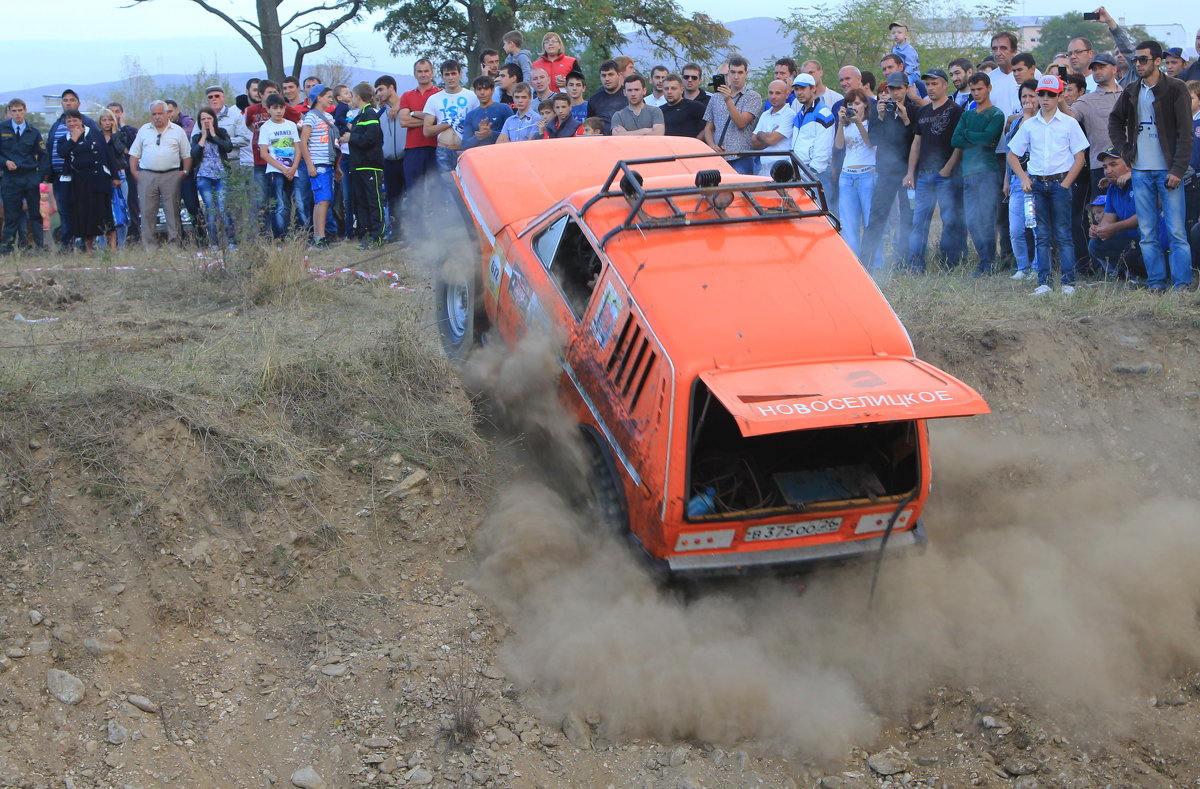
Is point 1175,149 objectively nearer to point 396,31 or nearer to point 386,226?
point 386,226

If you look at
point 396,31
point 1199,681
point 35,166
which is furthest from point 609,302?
point 396,31

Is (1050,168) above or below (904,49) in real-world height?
below

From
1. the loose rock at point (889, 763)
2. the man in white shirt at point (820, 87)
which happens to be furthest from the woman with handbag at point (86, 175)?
the loose rock at point (889, 763)

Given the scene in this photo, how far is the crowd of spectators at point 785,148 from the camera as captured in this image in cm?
966

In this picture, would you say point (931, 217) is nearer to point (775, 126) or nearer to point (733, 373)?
point (775, 126)

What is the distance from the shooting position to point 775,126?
11148 mm

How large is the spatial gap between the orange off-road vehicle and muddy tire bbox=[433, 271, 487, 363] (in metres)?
1.08

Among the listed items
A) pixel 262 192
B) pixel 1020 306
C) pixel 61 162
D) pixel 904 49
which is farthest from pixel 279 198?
pixel 1020 306

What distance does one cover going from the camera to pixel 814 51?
81.3ft

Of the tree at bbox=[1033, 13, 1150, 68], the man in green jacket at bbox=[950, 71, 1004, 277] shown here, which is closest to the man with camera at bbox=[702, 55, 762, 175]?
the man in green jacket at bbox=[950, 71, 1004, 277]

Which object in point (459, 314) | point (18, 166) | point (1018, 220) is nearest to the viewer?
point (459, 314)

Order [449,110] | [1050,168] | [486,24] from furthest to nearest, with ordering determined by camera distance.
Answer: [486,24], [449,110], [1050,168]

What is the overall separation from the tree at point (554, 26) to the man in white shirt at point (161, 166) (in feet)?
42.9

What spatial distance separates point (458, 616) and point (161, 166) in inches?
375
